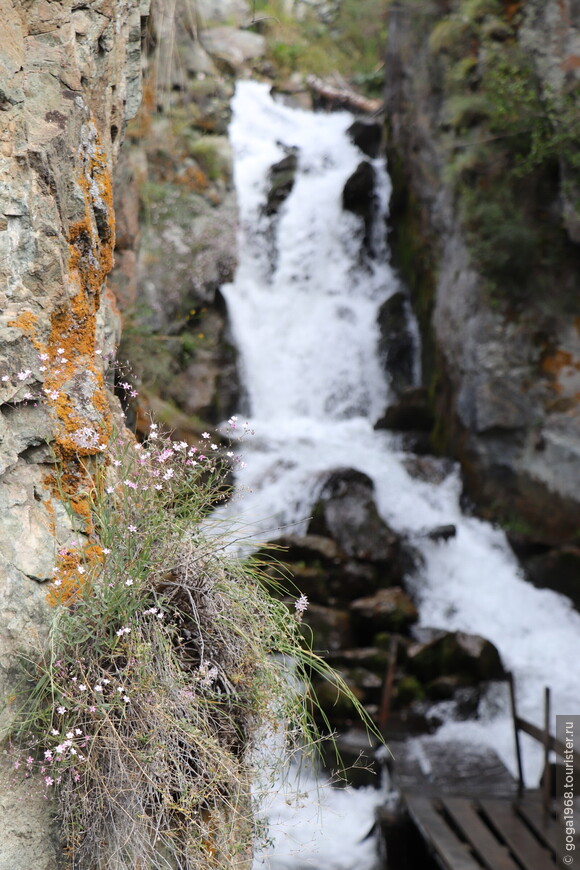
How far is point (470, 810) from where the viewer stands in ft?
14.5

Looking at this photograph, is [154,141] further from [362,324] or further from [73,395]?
[73,395]

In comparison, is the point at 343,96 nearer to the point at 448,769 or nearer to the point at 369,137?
the point at 369,137

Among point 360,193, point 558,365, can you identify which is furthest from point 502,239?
point 360,193

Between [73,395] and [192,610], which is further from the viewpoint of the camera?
[73,395]

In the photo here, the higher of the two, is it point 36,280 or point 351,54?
point 351,54

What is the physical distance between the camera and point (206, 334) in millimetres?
9938

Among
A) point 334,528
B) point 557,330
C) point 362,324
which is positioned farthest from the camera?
point 362,324

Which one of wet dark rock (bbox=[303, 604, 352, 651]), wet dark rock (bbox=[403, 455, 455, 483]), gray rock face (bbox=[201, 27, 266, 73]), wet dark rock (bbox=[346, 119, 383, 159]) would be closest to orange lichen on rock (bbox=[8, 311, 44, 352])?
wet dark rock (bbox=[303, 604, 352, 651])

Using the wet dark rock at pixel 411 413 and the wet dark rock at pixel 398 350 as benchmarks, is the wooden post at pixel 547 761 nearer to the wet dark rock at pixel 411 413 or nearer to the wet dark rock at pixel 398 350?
the wet dark rock at pixel 411 413

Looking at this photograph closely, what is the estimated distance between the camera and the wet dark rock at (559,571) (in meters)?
7.10

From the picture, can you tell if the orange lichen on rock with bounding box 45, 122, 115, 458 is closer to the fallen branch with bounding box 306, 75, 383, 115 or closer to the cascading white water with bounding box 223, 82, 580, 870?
the cascading white water with bounding box 223, 82, 580, 870

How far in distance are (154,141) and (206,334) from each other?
2615 mm

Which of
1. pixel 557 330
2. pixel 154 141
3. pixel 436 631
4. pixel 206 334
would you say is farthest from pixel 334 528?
pixel 154 141

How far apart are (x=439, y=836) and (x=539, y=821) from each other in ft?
1.90
